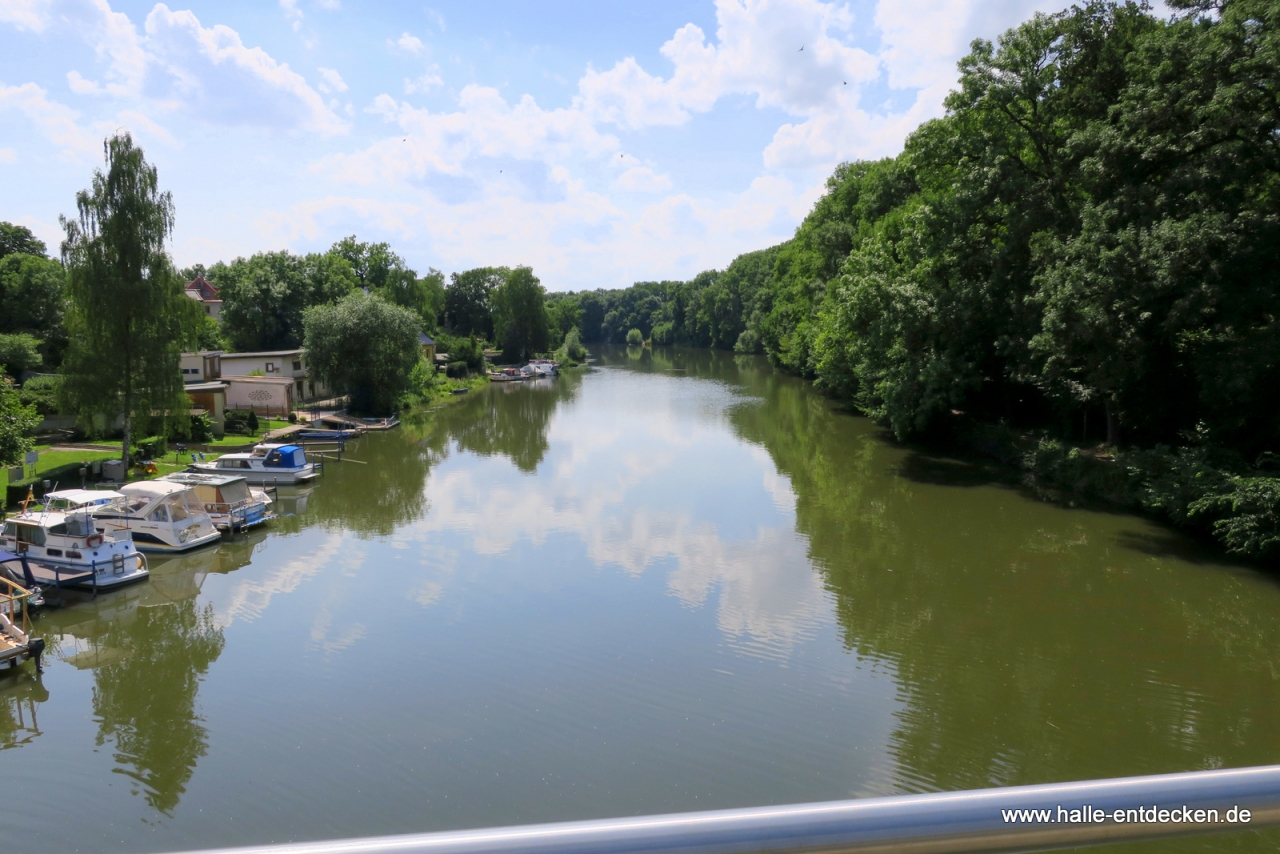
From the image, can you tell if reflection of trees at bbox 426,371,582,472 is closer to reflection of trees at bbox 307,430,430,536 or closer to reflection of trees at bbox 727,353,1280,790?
reflection of trees at bbox 307,430,430,536

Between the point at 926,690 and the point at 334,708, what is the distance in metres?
8.90

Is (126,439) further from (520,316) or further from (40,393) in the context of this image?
(520,316)

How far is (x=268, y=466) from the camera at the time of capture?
27281 mm

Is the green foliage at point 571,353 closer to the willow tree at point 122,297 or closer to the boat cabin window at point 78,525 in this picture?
the willow tree at point 122,297

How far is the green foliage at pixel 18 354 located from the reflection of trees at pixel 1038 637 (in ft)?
108

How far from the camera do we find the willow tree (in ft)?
80.0

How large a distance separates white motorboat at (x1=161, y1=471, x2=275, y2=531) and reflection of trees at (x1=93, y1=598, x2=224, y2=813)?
4.87 meters

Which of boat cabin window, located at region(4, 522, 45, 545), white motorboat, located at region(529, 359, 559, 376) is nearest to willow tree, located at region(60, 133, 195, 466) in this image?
boat cabin window, located at region(4, 522, 45, 545)

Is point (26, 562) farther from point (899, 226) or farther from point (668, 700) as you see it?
point (899, 226)

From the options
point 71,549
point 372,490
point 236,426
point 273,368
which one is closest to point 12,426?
point 71,549

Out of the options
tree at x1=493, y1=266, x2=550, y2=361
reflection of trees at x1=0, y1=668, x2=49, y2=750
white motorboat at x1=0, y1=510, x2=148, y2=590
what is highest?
tree at x1=493, y1=266, x2=550, y2=361

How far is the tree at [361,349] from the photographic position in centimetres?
4259

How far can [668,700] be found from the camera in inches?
480

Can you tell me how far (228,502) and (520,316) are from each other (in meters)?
60.6
